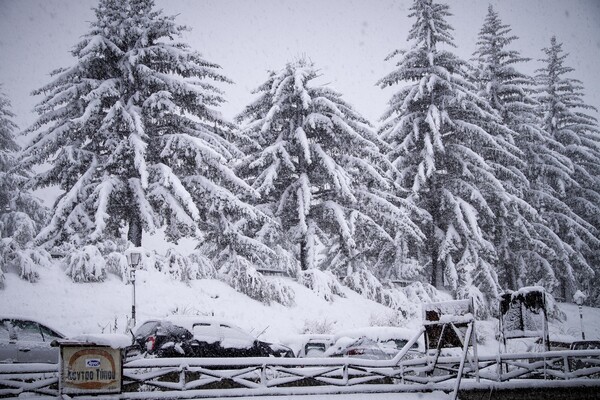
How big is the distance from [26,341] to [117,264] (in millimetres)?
6633

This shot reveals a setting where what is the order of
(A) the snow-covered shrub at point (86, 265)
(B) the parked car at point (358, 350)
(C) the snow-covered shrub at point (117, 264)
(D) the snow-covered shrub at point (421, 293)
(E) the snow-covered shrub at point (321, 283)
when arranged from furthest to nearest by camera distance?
(D) the snow-covered shrub at point (421, 293)
(E) the snow-covered shrub at point (321, 283)
(C) the snow-covered shrub at point (117, 264)
(A) the snow-covered shrub at point (86, 265)
(B) the parked car at point (358, 350)

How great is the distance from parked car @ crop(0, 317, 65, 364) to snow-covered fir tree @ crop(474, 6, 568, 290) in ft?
80.1

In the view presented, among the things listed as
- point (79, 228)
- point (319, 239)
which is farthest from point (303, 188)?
point (79, 228)

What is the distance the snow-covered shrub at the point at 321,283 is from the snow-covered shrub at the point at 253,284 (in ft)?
5.98

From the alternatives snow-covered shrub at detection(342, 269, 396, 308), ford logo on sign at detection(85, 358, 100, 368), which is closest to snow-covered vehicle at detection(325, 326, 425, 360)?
ford logo on sign at detection(85, 358, 100, 368)

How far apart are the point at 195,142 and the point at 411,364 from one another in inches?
507

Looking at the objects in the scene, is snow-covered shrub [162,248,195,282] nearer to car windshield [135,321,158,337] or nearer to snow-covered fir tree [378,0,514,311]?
car windshield [135,321,158,337]

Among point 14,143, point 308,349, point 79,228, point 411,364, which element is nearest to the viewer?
point 411,364

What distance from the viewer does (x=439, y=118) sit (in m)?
27.3

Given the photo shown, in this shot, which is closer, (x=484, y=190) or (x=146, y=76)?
(x=146, y=76)

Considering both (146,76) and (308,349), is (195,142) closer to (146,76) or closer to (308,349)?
(146,76)

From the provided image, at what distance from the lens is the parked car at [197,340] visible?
513 inches

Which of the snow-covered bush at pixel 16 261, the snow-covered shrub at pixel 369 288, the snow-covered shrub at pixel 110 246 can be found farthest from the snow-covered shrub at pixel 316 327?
the snow-covered bush at pixel 16 261

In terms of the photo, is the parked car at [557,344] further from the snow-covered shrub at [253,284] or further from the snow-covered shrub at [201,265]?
the snow-covered shrub at [201,265]
